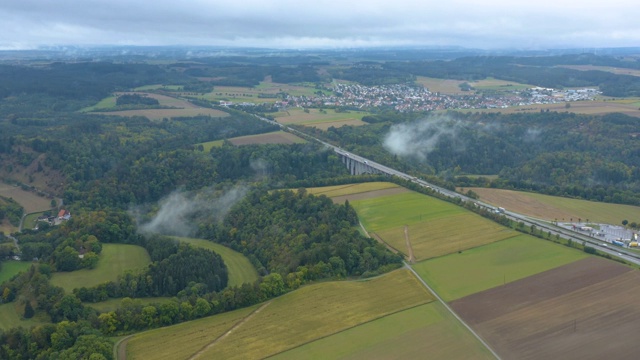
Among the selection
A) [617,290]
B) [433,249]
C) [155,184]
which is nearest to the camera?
[617,290]

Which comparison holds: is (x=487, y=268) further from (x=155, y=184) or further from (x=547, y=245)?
(x=155, y=184)

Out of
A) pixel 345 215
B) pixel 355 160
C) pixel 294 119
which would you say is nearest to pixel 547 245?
pixel 345 215

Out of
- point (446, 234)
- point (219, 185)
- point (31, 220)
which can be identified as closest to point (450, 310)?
point (446, 234)

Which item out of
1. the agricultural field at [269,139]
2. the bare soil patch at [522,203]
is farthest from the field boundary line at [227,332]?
the agricultural field at [269,139]

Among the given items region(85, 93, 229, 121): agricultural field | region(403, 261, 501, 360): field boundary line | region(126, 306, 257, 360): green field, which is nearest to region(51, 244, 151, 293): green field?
region(126, 306, 257, 360): green field

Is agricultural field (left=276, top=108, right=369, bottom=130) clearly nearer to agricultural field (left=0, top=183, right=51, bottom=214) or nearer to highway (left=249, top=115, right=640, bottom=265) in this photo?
highway (left=249, top=115, right=640, bottom=265)

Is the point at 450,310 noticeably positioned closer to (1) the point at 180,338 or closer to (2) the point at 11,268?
(1) the point at 180,338
